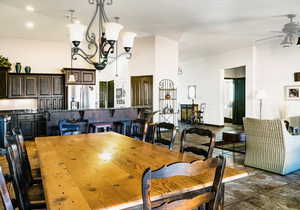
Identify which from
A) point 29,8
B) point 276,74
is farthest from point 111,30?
point 276,74

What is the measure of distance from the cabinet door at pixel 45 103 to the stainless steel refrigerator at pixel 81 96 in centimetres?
66

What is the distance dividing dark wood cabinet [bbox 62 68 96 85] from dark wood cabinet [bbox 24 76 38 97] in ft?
3.34

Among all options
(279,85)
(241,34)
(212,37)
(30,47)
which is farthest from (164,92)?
(30,47)

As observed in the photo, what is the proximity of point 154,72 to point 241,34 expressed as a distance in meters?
2.99

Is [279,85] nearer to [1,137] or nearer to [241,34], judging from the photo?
[241,34]

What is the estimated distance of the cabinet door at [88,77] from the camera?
28.9 ft

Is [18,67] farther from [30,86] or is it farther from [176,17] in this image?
[176,17]

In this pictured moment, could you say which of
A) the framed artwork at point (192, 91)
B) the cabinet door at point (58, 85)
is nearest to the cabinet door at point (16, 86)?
the cabinet door at point (58, 85)

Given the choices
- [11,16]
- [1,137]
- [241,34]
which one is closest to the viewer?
[1,137]

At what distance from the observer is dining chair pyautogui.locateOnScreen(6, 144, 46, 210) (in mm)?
1554

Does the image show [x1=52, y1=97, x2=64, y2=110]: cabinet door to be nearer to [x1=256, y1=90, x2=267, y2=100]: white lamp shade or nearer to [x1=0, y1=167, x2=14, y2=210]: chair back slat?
[x1=256, y1=90, x2=267, y2=100]: white lamp shade

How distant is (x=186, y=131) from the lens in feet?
8.05

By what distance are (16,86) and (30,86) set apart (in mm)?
411

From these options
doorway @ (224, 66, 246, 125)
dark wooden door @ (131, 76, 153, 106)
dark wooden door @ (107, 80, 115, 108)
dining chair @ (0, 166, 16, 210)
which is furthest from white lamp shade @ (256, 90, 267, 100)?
dining chair @ (0, 166, 16, 210)
